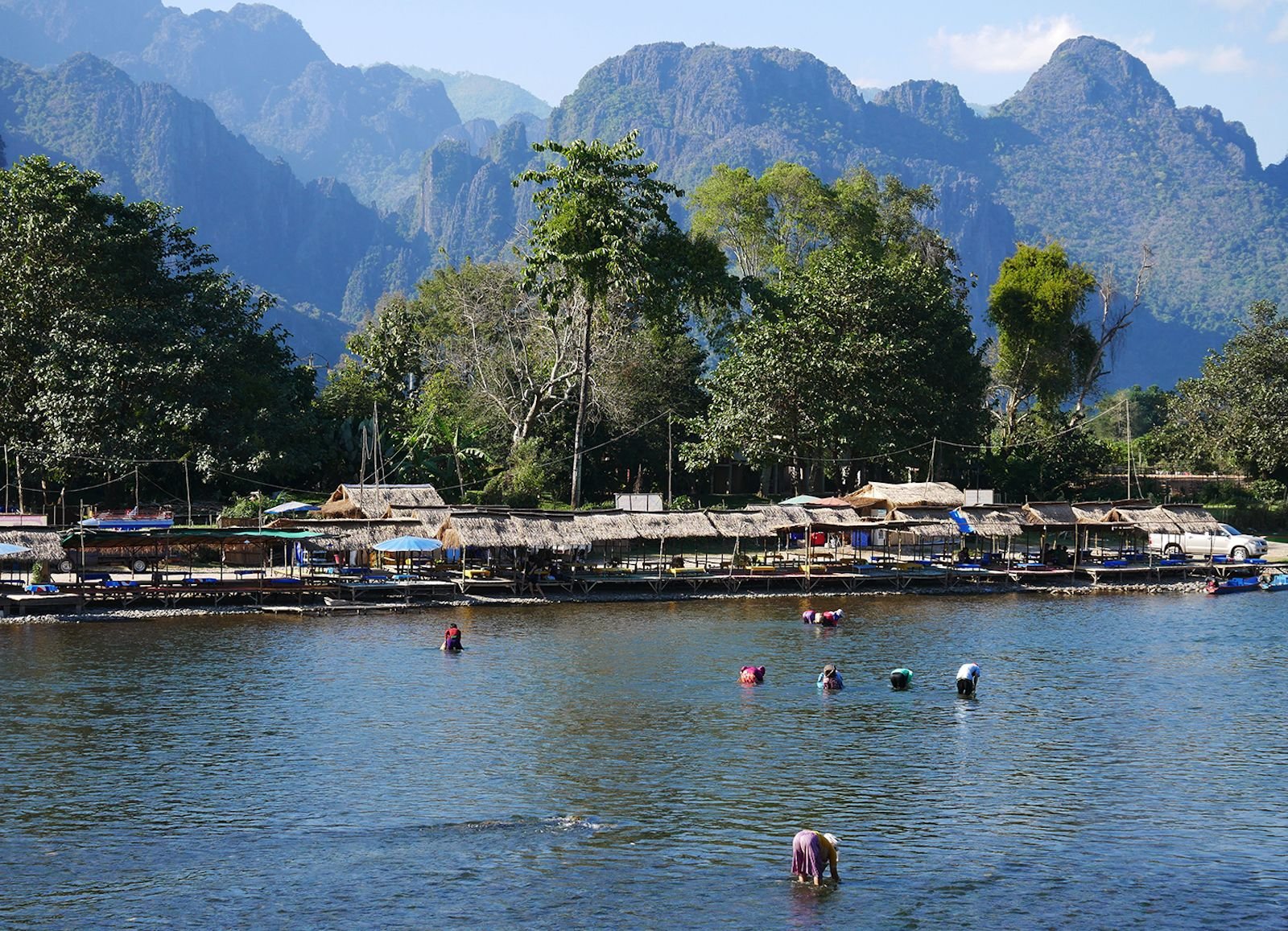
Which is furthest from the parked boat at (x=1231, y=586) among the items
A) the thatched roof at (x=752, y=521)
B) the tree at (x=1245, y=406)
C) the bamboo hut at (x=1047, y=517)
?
the thatched roof at (x=752, y=521)

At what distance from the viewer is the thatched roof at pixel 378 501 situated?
5631 cm

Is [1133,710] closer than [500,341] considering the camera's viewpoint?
Yes

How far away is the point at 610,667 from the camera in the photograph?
40781 millimetres

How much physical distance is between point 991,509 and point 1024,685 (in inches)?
937

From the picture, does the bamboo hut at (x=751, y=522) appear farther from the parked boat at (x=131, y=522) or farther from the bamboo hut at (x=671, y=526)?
the parked boat at (x=131, y=522)

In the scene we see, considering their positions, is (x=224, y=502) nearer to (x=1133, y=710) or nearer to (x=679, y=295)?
(x=679, y=295)

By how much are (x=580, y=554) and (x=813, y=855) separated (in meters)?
38.1

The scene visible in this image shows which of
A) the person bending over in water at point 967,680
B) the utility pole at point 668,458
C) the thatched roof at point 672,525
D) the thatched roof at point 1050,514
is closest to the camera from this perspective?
the person bending over in water at point 967,680

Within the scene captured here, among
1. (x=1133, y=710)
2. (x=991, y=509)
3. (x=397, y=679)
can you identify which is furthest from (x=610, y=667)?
(x=991, y=509)

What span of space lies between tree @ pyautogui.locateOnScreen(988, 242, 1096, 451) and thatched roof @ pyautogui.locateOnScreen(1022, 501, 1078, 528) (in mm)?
25652

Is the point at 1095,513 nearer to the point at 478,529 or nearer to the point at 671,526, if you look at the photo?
the point at 671,526

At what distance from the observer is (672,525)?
56.8 metres

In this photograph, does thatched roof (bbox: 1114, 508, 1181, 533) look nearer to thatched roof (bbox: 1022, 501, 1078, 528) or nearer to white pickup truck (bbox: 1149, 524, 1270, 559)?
thatched roof (bbox: 1022, 501, 1078, 528)

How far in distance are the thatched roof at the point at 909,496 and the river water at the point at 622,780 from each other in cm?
1600
